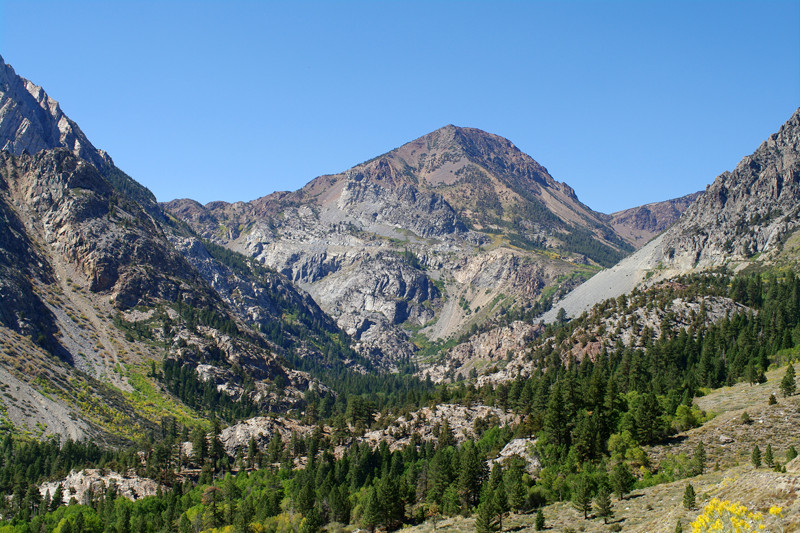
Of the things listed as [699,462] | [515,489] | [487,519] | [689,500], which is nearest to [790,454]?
[699,462]

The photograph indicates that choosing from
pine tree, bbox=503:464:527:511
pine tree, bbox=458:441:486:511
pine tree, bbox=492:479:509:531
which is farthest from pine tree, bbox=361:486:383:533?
pine tree, bbox=503:464:527:511

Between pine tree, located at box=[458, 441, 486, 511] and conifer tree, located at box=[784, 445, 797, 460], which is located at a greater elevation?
conifer tree, located at box=[784, 445, 797, 460]

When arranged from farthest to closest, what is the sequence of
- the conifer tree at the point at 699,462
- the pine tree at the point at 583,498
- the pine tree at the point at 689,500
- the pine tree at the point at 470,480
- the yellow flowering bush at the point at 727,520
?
the pine tree at the point at 470,480
the conifer tree at the point at 699,462
the pine tree at the point at 583,498
the pine tree at the point at 689,500
the yellow flowering bush at the point at 727,520

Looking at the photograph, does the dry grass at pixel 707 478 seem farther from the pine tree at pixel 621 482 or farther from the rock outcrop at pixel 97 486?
the rock outcrop at pixel 97 486

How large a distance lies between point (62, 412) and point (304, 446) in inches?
3339

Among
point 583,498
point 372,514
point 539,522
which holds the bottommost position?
point 372,514

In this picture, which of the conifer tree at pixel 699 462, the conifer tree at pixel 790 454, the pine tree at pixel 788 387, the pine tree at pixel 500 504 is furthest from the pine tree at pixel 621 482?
the pine tree at pixel 788 387

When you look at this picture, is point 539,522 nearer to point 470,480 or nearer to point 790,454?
point 470,480

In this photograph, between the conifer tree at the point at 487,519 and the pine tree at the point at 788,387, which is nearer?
the conifer tree at the point at 487,519

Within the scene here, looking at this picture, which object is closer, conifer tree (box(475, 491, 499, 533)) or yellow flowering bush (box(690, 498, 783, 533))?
yellow flowering bush (box(690, 498, 783, 533))

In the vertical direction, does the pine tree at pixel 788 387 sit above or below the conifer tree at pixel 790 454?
above

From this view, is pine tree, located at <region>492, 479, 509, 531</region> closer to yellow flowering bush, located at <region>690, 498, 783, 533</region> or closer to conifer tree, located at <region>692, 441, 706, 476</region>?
conifer tree, located at <region>692, 441, 706, 476</region>

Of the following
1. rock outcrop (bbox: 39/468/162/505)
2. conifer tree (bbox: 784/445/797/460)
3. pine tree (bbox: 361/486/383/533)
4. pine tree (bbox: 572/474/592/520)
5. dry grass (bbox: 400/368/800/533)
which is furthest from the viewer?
rock outcrop (bbox: 39/468/162/505)

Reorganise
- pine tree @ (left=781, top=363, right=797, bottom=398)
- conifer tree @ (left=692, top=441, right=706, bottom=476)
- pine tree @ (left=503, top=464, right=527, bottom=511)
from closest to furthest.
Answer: conifer tree @ (left=692, top=441, right=706, bottom=476), pine tree @ (left=503, top=464, right=527, bottom=511), pine tree @ (left=781, top=363, right=797, bottom=398)
